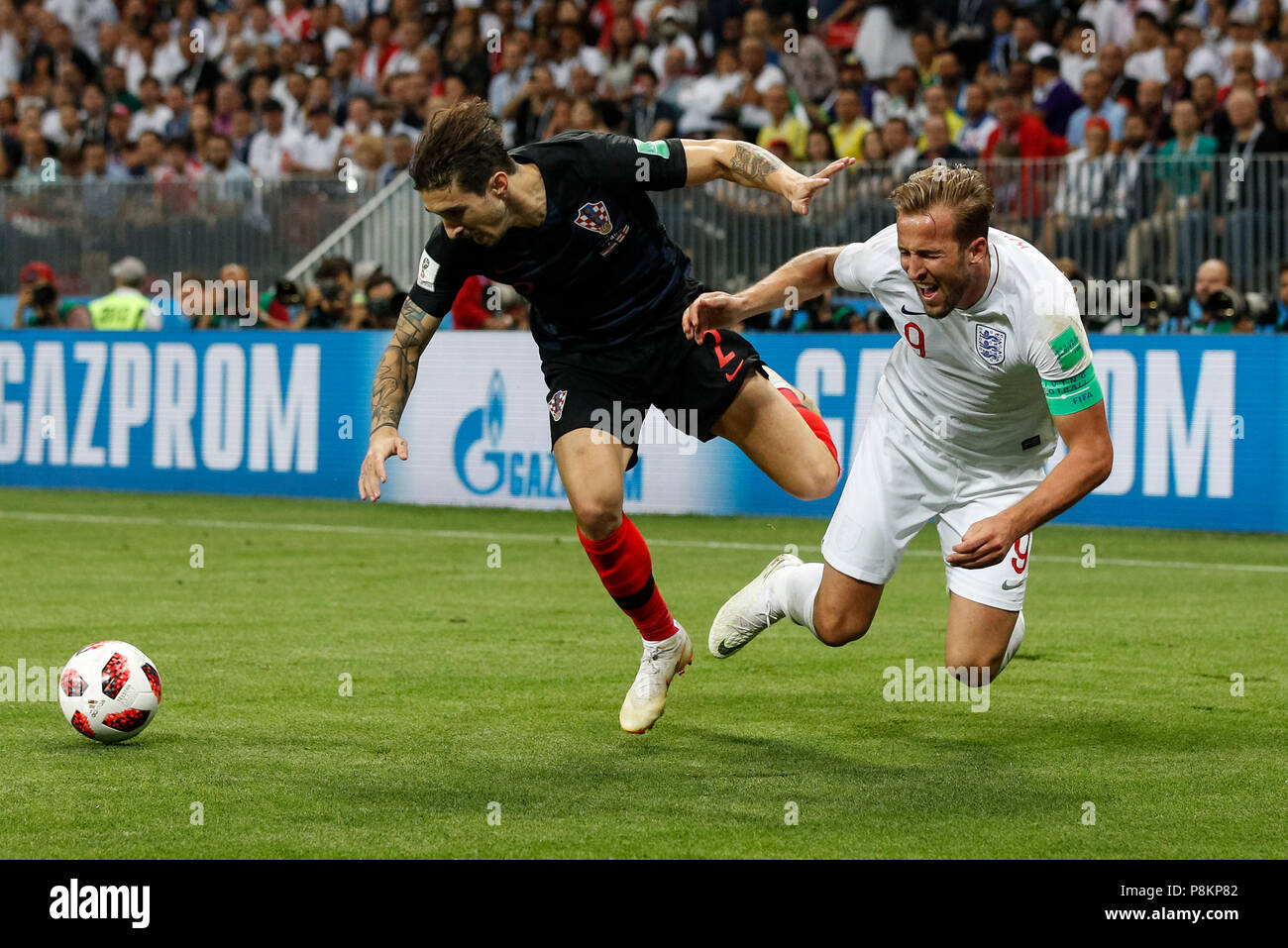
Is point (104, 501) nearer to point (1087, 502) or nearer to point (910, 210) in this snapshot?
point (1087, 502)

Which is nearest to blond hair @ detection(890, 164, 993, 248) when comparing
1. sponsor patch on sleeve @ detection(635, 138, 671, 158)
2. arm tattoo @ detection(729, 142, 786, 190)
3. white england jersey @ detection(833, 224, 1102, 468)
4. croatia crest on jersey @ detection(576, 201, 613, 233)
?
white england jersey @ detection(833, 224, 1102, 468)

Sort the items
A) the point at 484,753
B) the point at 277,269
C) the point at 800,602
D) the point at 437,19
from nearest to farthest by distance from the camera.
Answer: the point at 484,753, the point at 800,602, the point at 277,269, the point at 437,19

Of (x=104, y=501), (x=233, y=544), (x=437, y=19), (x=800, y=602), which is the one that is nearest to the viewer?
(x=800, y=602)

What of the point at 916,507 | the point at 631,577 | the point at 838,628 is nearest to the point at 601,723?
the point at 631,577

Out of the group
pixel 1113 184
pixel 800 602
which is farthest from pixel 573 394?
pixel 1113 184

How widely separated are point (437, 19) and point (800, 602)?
15387 millimetres

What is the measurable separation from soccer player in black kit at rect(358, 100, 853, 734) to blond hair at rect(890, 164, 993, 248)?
2.02ft

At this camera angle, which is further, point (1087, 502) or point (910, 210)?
point (1087, 502)

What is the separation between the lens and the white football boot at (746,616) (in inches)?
277

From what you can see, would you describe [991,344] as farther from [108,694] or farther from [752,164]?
[108,694]

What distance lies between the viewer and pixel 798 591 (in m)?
6.86

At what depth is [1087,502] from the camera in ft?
43.4

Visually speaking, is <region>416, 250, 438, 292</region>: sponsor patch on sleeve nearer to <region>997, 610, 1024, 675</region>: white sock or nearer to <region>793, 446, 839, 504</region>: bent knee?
<region>793, 446, 839, 504</region>: bent knee

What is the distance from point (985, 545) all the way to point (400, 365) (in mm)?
2371
